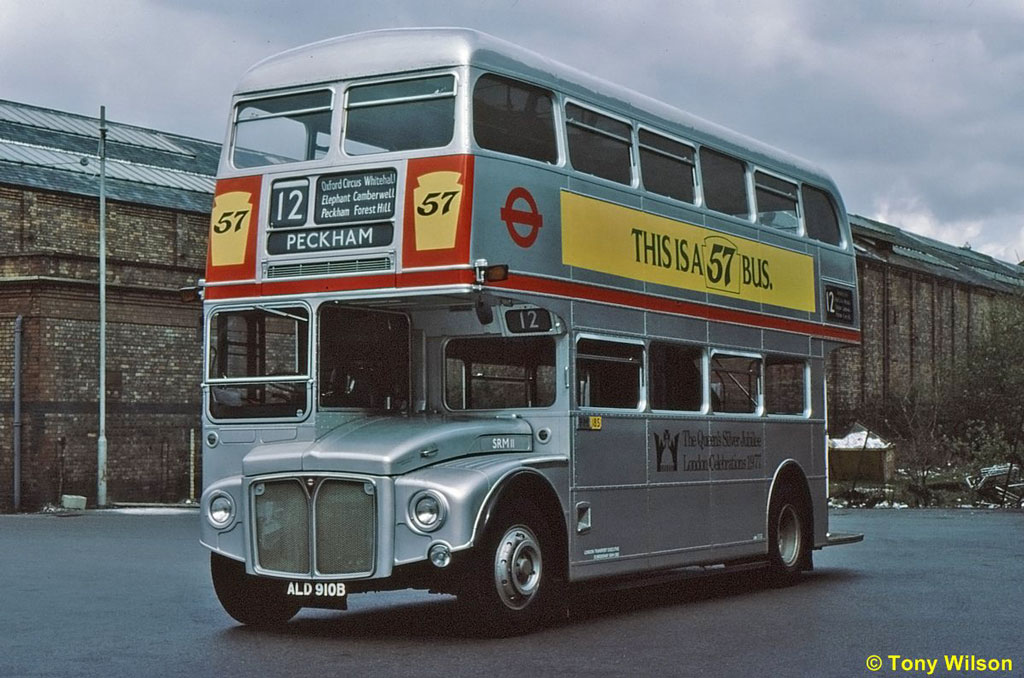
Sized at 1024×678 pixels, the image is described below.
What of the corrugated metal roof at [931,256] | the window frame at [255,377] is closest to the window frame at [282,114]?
the window frame at [255,377]

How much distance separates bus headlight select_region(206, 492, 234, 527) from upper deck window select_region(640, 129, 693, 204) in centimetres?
456

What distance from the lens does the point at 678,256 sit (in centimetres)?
1404

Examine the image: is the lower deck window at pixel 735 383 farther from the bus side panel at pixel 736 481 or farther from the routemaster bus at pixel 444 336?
the routemaster bus at pixel 444 336

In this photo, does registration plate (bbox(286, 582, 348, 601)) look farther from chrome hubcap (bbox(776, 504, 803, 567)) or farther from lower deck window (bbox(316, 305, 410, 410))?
chrome hubcap (bbox(776, 504, 803, 567))

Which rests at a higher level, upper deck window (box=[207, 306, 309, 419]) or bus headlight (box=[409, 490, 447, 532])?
upper deck window (box=[207, 306, 309, 419])

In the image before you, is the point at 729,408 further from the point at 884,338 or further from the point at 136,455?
the point at 884,338

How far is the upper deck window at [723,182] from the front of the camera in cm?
1481

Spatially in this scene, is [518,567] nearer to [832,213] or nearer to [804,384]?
[804,384]

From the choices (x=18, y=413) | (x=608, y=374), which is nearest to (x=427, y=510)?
(x=608, y=374)

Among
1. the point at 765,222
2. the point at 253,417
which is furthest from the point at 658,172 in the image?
the point at 253,417

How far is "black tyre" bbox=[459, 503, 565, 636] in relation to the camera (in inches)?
427

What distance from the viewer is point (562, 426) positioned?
39.5ft

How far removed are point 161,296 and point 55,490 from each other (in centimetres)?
572

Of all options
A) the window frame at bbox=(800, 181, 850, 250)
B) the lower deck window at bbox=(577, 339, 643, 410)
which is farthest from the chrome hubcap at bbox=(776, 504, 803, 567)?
the lower deck window at bbox=(577, 339, 643, 410)
